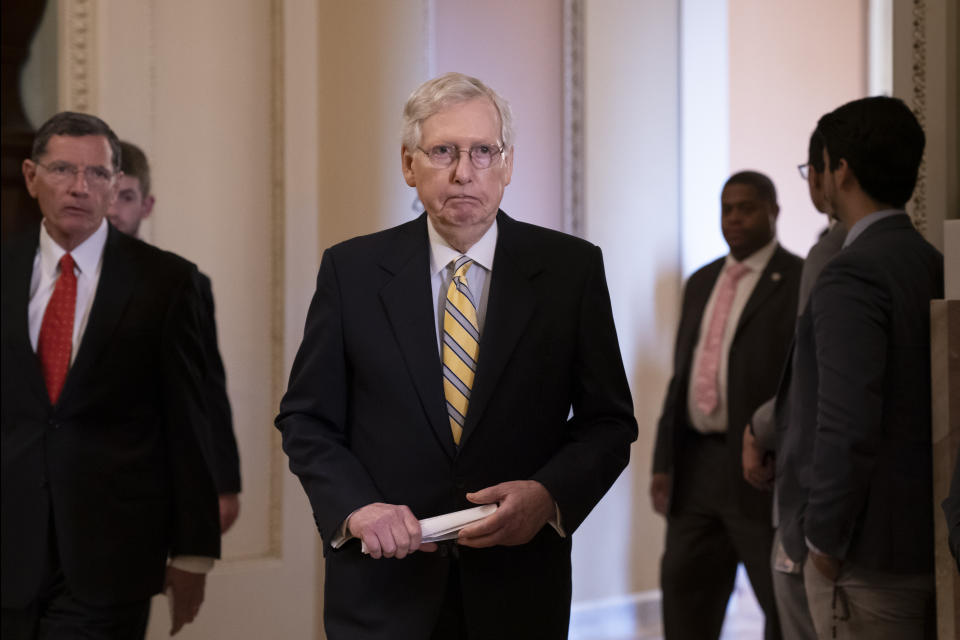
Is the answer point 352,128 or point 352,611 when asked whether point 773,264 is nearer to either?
point 352,128

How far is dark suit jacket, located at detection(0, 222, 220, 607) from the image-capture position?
2.53m

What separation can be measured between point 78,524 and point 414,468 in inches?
41.9

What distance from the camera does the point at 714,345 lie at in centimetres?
411

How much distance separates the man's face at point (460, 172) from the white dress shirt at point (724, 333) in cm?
227

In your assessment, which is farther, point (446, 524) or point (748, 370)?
point (748, 370)

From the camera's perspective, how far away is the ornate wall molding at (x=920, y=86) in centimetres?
301

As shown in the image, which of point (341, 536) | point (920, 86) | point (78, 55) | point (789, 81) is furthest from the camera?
point (789, 81)

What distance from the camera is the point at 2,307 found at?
8.61 ft

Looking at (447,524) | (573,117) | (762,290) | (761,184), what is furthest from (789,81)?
(447,524)

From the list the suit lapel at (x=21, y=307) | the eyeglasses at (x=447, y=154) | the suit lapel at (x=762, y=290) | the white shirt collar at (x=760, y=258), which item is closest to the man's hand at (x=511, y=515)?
the eyeglasses at (x=447, y=154)

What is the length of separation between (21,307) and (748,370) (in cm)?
249

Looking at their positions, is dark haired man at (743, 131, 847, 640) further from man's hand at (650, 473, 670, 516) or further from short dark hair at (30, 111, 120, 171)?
short dark hair at (30, 111, 120, 171)

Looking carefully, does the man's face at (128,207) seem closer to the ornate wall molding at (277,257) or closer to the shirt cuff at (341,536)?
the ornate wall molding at (277,257)

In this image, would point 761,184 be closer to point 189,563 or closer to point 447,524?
point 189,563
